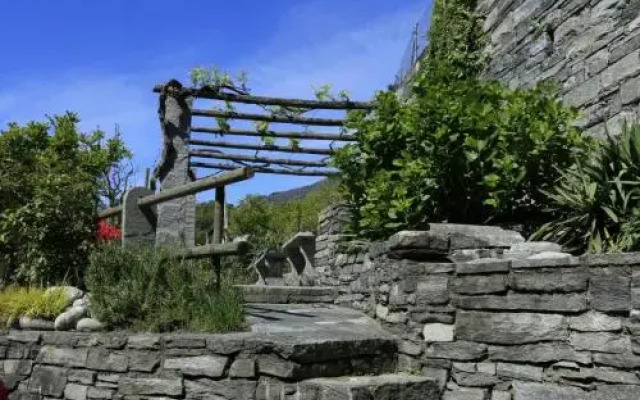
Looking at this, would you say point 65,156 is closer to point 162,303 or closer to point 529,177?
point 162,303

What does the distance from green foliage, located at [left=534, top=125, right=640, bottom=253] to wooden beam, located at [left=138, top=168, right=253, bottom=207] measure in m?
2.21

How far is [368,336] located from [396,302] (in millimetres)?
377

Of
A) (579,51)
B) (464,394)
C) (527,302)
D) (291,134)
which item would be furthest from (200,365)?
(291,134)

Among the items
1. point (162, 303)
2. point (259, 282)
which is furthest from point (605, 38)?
point (259, 282)

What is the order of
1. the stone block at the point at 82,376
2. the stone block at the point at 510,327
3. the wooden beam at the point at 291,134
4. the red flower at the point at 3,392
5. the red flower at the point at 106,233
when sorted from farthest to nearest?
the wooden beam at the point at 291,134
the red flower at the point at 106,233
the red flower at the point at 3,392
the stone block at the point at 82,376
the stone block at the point at 510,327

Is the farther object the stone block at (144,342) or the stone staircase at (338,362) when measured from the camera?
the stone block at (144,342)

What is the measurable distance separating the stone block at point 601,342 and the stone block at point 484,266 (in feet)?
1.84

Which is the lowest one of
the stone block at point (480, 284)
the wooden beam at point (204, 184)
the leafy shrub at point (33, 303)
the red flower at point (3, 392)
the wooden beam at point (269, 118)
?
the red flower at point (3, 392)

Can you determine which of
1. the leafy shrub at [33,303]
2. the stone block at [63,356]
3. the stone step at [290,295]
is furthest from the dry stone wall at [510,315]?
the leafy shrub at [33,303]

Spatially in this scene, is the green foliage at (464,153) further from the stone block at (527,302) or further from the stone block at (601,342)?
the stone block at (601,342)

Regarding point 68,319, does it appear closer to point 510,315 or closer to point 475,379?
point 475,379

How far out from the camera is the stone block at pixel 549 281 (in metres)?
3.55

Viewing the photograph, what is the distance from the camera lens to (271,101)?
9258 mm

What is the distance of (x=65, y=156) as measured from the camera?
13.8m
